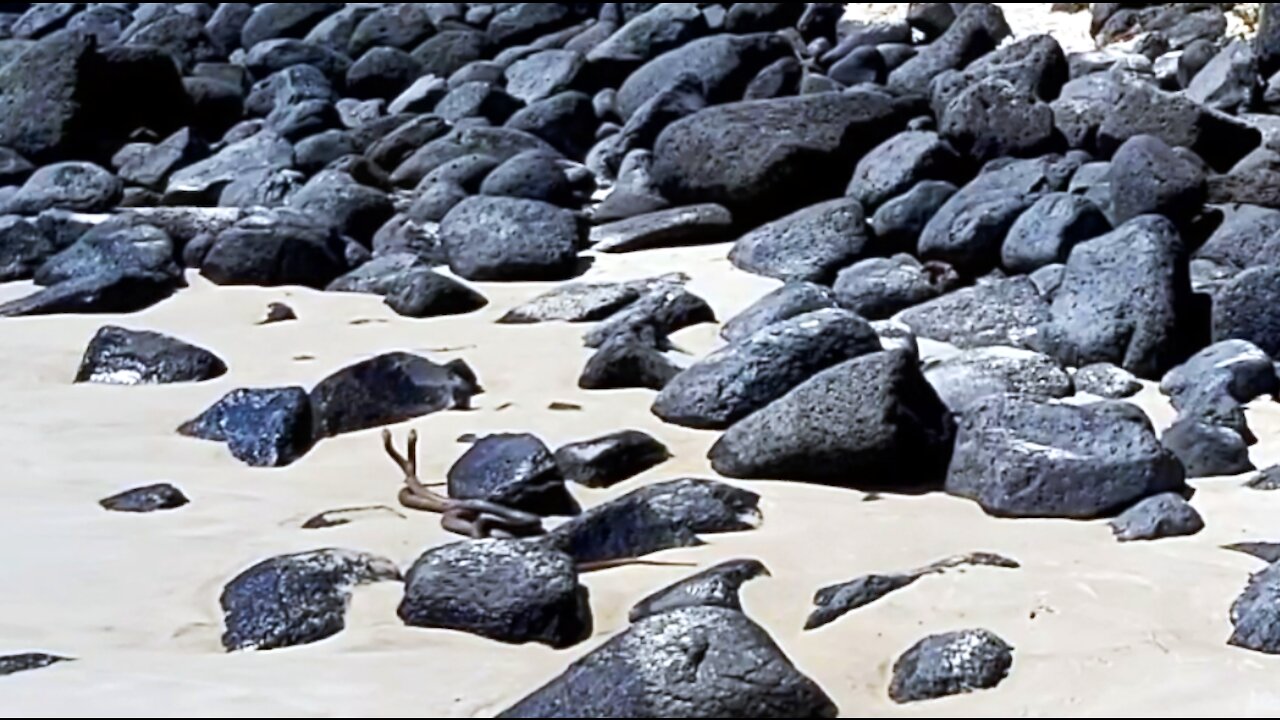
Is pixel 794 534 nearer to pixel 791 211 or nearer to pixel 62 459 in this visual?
pixel 62 459

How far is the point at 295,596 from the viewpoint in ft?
14.6

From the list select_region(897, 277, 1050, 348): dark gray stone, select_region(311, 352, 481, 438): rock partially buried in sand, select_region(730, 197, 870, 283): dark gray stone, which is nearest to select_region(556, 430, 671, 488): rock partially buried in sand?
select_region(311, 352, 481, 438): rock partially buried in sand

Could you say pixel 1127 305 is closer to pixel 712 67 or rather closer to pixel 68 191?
pixel 712 67

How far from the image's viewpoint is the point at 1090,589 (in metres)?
4.50

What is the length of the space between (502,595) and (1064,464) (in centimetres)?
170

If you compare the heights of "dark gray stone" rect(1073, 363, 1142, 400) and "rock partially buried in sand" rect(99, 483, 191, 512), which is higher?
"rock partially buried in sand" rect(99, 483, 191, 512)

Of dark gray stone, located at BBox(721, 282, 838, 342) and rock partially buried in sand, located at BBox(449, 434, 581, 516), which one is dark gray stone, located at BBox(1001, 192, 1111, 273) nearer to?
dark gray stone, located at BBox(721, 282, 838, 342)

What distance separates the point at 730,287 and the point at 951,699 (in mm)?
4168

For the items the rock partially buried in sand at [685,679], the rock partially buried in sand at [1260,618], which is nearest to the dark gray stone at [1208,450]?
the rock partially buried in sand at [1260,618]

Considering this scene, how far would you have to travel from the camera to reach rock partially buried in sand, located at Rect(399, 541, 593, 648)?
4.27m

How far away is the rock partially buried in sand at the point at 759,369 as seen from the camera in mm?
6012

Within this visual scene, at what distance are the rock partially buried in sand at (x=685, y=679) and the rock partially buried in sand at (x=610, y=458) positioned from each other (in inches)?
68.9

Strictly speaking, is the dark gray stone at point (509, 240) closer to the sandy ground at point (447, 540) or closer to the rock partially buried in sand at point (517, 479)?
the sandy ground at point (447, 540)

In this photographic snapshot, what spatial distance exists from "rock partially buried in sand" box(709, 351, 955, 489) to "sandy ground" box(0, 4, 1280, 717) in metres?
0.11
